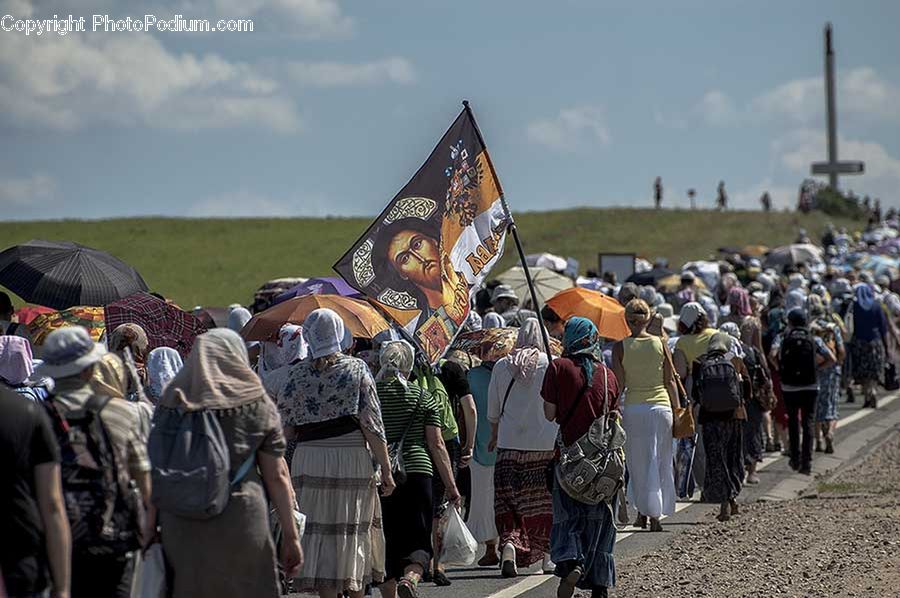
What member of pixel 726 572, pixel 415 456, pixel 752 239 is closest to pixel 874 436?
pixel 726 572

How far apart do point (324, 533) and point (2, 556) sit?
328 centimetres

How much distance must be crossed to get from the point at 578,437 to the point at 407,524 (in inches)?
45.8

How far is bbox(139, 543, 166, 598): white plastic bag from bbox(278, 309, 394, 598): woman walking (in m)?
1.93

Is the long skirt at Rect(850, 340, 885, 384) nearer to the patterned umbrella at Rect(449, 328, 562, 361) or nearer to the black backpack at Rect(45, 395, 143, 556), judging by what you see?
the patterned umbrella at Rect(449, 328, 562, 361)

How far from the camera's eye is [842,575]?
10648 millimetres

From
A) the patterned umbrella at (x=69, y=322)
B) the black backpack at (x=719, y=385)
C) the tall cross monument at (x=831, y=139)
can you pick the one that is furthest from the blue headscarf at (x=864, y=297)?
the tall cross monument at (x=831, y=139)

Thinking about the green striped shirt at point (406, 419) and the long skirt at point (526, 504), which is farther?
the long skirt at point (526, 504)

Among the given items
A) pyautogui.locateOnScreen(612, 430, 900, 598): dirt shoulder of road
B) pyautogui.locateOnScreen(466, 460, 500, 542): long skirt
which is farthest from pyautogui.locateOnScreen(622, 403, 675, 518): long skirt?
pyautogui.locateOnScreen(466, 460, 500, 542): long skirt

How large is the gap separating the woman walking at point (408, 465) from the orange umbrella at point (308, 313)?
7.89ft

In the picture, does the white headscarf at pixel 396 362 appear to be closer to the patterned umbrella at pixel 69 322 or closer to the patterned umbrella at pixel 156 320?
the patterned umbrella at pixel 156 320

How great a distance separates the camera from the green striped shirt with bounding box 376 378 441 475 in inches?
388

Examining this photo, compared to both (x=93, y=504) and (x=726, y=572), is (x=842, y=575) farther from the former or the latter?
(x=93, y=504)

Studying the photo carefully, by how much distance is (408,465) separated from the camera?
9898mm

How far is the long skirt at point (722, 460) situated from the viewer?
14109 millimetres
